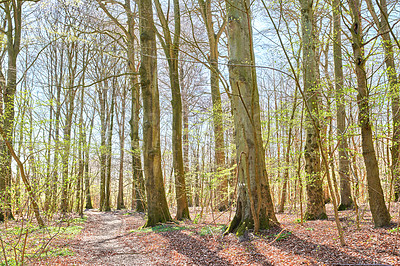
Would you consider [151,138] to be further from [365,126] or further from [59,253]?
[365,126]

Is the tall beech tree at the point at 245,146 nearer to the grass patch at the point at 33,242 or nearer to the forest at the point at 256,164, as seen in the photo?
the forest at the point at 256,164

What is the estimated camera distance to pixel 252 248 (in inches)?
185

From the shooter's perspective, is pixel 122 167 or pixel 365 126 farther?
pixel 122 167

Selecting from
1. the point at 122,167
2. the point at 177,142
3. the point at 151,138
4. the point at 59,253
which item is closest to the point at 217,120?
the point at 177,142

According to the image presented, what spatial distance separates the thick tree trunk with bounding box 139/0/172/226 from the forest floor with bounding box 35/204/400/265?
1.14 metres

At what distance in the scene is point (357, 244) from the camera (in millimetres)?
4035

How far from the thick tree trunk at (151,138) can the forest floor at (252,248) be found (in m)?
1.14

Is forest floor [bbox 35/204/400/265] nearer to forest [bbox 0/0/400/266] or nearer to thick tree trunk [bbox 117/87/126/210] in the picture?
forest [bbox 0/0/400/266]

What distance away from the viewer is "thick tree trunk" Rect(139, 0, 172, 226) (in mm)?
8391

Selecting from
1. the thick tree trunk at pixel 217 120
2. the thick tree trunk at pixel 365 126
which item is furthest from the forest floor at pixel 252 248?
the thick tree trunk at pixel 217 120

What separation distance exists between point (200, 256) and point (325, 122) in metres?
3.65

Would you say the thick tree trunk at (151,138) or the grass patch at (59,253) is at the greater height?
the thick tree trunk at (151,138)

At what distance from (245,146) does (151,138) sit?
370 cm

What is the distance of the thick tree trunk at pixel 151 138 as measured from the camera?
8.39 metres
